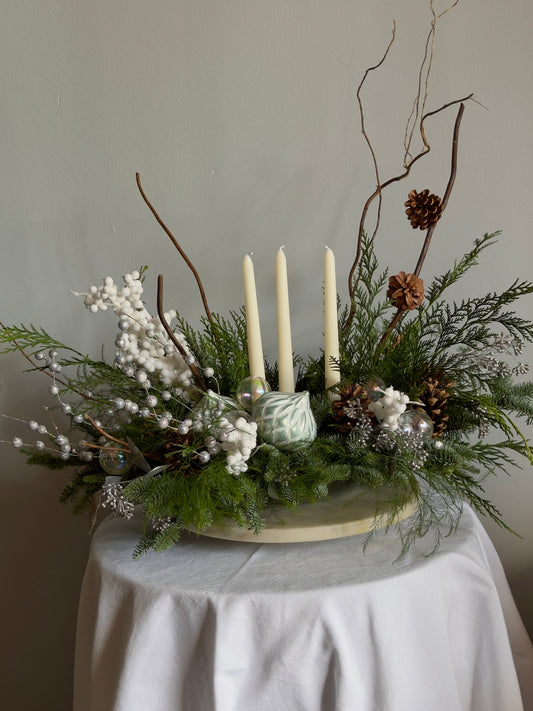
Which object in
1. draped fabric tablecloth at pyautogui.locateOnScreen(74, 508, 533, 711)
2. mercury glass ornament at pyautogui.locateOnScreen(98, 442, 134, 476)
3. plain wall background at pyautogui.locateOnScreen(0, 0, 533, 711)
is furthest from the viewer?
plain wall background at pyautogui.locateOnScreen(0, 0, 533, 711)

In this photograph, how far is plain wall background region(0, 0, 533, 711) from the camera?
1067mm

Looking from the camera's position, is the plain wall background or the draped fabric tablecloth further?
the plain wall background

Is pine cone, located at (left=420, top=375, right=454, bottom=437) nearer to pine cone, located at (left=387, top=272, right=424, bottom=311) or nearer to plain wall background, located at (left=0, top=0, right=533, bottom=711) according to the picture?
pine cone, located at (left=387, top=272, right=424, bottom=311)

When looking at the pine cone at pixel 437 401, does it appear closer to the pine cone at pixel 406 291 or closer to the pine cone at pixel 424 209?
the pine cone at pixel 406 291

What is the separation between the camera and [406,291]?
83cm

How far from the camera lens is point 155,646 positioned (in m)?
0.71

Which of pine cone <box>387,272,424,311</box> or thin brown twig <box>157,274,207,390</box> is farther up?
pine cone <box>387,272,424,311</box>

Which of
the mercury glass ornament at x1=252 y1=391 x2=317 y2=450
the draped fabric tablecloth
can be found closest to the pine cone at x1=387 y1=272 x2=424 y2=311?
the mercury glass ornament at x1=252 y1=391 x2=317 y2=450

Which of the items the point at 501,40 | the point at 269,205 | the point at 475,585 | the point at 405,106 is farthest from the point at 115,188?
the point at 475,585

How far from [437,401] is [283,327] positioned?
208 millimetres

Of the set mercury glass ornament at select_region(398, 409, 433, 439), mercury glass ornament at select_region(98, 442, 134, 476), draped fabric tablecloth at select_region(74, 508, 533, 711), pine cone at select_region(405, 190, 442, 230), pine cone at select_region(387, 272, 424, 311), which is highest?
pine cone at select_region(405, 190, 442, 230)

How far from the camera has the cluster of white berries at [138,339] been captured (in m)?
0.81

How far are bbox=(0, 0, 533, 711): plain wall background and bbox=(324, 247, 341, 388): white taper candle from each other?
0.94 feet

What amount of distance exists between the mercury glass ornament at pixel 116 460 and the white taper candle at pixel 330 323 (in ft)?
0.88
